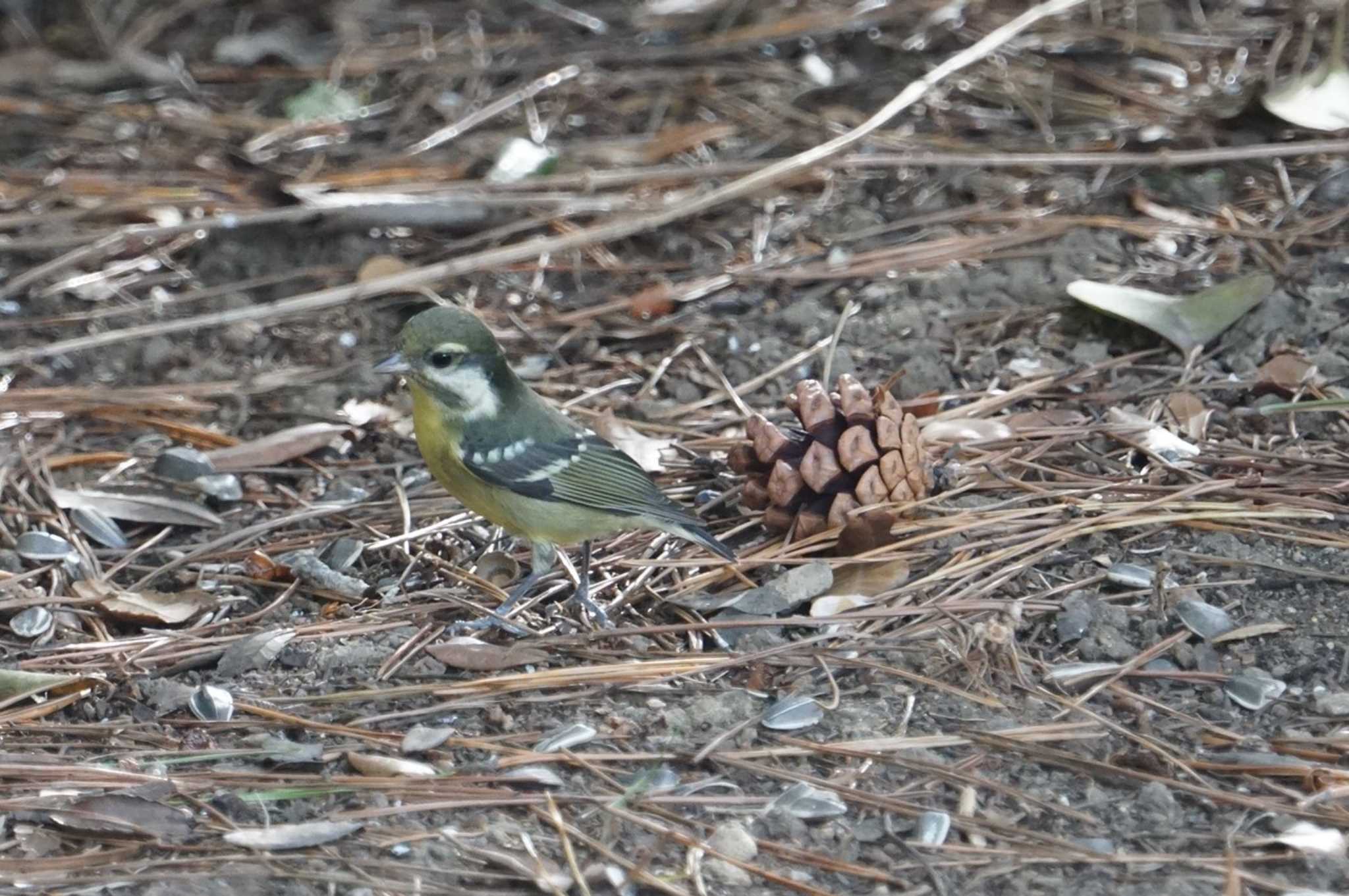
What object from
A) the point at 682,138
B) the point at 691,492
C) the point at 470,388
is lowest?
the point at 691,492

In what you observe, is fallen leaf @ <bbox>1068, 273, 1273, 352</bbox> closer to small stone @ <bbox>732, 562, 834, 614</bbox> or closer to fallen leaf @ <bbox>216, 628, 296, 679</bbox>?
small stone @ <bbox>732, 562, 834, 614</bbox>

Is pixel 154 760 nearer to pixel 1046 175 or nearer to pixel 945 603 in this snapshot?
pixel 945 603

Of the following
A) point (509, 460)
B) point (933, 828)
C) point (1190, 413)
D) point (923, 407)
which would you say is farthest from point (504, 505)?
point (1190, 413)

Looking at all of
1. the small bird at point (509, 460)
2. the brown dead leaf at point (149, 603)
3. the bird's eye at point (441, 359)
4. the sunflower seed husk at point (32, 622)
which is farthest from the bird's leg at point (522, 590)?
the sunflower seed husk at point (32, 622)

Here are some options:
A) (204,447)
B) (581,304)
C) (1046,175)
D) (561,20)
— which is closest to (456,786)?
(204,447)

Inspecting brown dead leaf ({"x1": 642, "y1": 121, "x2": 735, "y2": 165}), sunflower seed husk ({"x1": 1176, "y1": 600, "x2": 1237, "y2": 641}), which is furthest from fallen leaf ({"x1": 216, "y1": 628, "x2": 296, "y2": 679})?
brown dead leaf ({"x1": 642, "y1": 121, "x2": 735, "y2": 165})

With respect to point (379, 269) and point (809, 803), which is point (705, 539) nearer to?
point (809, 803)

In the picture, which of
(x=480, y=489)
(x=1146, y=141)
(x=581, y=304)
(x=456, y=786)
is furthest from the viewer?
(x=1146, y=141)
